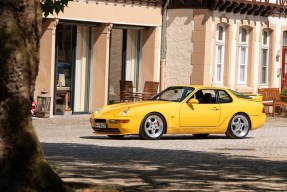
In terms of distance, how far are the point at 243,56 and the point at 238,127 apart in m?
15.3

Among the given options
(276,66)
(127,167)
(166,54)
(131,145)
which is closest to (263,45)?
(276,66)

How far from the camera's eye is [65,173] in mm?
14695

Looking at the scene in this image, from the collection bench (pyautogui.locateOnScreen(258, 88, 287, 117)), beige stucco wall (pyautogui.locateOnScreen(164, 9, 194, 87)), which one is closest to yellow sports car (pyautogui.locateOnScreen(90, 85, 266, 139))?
beige stucco wall (pyautogui.locateOnScreen(164, 9, 194, 87))

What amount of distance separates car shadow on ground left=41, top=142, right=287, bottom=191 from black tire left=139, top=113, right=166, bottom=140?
9.34 feet

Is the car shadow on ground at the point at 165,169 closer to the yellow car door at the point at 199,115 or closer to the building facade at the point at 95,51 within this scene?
the yellow car door at the point at 199,115

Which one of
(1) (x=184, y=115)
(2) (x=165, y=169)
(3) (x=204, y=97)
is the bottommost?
(2) (x=165, y=169)

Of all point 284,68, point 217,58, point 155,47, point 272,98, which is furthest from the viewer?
point 284,68

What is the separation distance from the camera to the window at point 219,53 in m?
39.0

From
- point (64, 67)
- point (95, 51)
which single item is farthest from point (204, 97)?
point (95, 51)

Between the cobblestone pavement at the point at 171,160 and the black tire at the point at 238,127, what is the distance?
28 centimetres

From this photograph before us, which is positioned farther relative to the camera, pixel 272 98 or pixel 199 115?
pixel 272 98

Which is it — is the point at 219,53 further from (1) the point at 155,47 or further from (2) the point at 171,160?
(2) the point at 171,160

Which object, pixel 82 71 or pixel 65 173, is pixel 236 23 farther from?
pixel 65 173

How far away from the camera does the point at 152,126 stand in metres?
24.4
